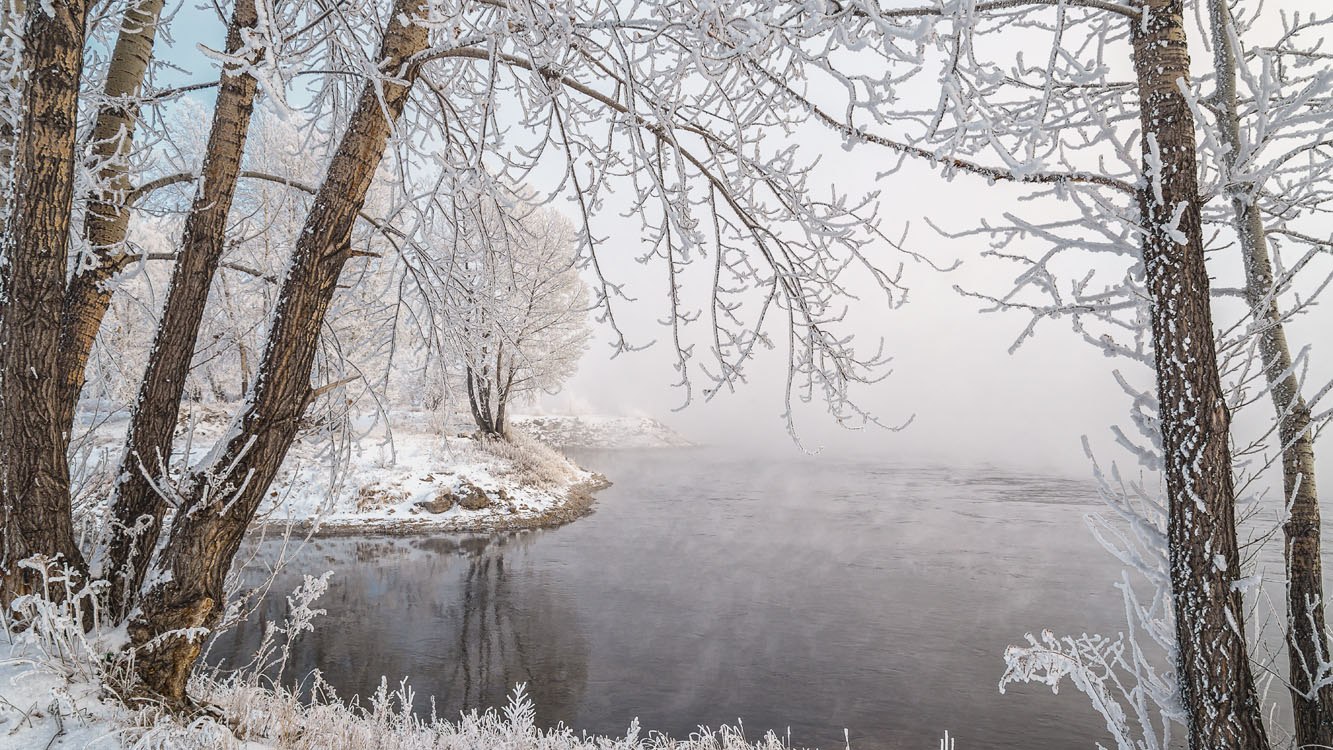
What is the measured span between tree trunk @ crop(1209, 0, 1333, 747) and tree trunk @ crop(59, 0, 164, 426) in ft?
20.4

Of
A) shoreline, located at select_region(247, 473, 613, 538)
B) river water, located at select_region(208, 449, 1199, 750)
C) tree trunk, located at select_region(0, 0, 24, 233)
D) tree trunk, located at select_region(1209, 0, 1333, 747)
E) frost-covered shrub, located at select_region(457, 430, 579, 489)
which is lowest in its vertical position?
river water, located at select_region(208, 449, 1199, 750)

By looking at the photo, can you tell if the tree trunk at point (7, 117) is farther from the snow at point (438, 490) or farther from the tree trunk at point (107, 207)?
the snow at point (438, 490)

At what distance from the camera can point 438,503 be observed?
605 inches

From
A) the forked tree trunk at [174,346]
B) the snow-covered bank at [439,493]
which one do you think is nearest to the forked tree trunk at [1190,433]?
the forked tree trunk at [174,346]

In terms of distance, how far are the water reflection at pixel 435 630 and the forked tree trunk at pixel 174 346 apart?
4175 mm

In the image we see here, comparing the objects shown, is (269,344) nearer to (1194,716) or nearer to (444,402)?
(444,402)

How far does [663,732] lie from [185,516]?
510 cm

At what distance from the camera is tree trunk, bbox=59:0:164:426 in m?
3.53

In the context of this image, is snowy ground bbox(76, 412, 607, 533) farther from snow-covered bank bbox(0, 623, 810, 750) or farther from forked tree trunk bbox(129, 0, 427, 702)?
forked tree trunk bbox(129, 0, 427, 702)

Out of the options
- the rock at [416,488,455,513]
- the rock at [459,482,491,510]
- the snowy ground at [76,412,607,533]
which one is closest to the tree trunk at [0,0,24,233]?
the snowy ground at [76,412,607,533]

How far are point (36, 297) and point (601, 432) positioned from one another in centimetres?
4113

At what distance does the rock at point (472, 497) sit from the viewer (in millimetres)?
15711

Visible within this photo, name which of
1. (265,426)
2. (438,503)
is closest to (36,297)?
(265,426)

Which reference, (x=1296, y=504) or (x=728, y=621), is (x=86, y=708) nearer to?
(x=1296, y=504)
